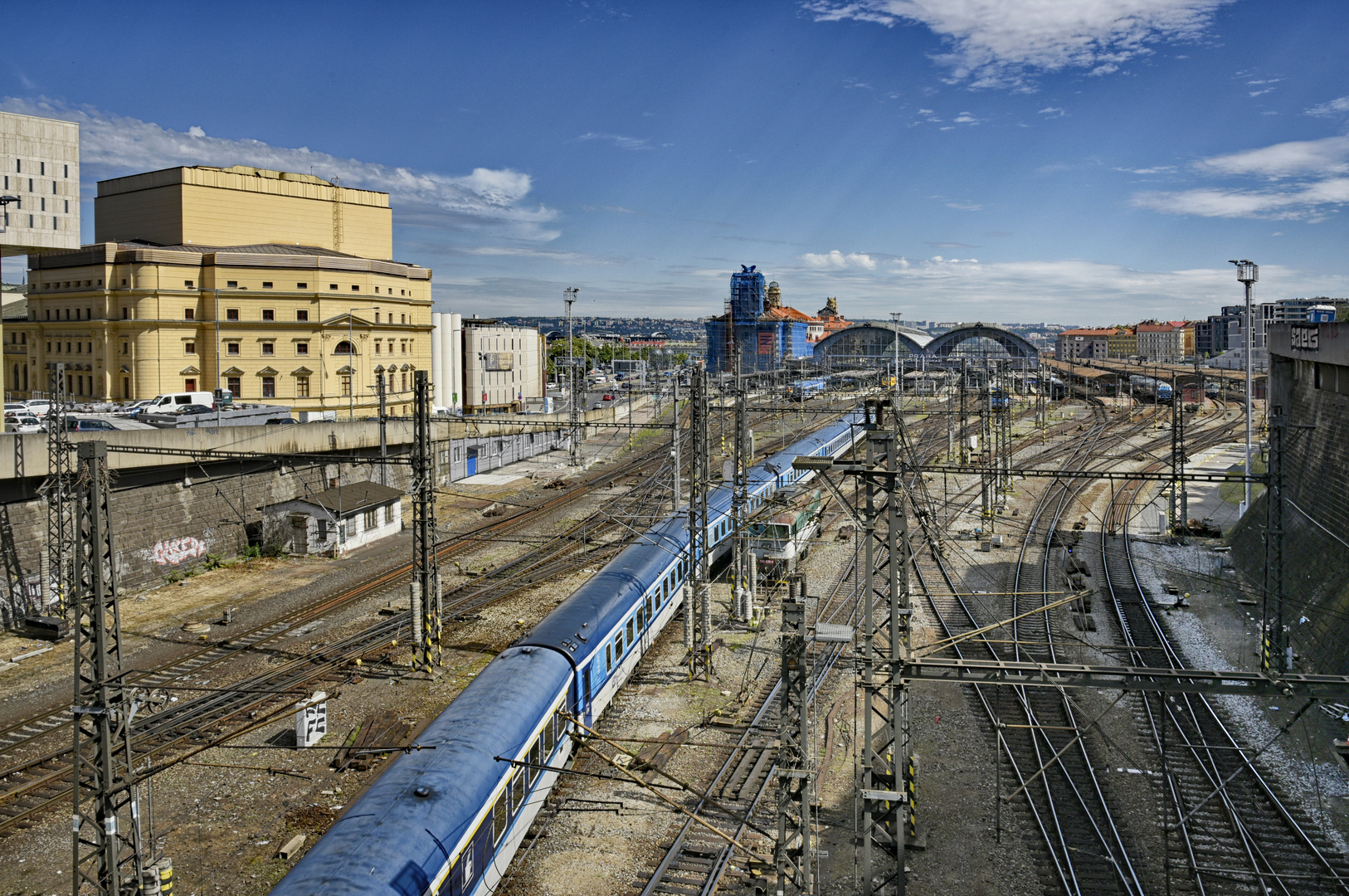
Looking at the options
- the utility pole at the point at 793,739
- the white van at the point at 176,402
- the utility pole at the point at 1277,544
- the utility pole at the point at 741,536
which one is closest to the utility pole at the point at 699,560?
the utility pole at the point at 741,536

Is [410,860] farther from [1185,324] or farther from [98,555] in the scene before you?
[1185,324]

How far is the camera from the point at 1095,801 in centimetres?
1355

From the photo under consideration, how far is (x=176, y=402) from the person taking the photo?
119 feet

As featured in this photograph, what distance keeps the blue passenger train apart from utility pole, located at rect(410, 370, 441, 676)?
3.27 meters

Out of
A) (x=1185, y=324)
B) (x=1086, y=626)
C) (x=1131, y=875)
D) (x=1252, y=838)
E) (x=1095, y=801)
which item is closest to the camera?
(x=1131, y=875)

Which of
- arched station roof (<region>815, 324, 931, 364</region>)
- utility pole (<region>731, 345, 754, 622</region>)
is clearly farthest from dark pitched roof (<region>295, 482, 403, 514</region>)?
arched station roof (<region>815, 324, 931, 364</region>)

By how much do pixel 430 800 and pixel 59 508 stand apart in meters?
15.9

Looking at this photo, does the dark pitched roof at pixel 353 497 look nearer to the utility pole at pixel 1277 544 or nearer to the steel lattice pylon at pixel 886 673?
the steel lattice pylon at pixel 886 673

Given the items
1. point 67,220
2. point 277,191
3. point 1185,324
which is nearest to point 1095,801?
point 67,220

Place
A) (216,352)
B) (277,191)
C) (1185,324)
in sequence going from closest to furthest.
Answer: (216,352) < (277,191) < (1185,324)

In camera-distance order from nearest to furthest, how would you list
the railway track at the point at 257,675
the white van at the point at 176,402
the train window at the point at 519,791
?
the train window at the point at 519,791 < the railway track at the point at 257,675 < the white van at the point at 176,402

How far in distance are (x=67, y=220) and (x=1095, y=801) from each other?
33038 mm

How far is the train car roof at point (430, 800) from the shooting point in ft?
27.3

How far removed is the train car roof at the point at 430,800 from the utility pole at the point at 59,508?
45.6 ft
